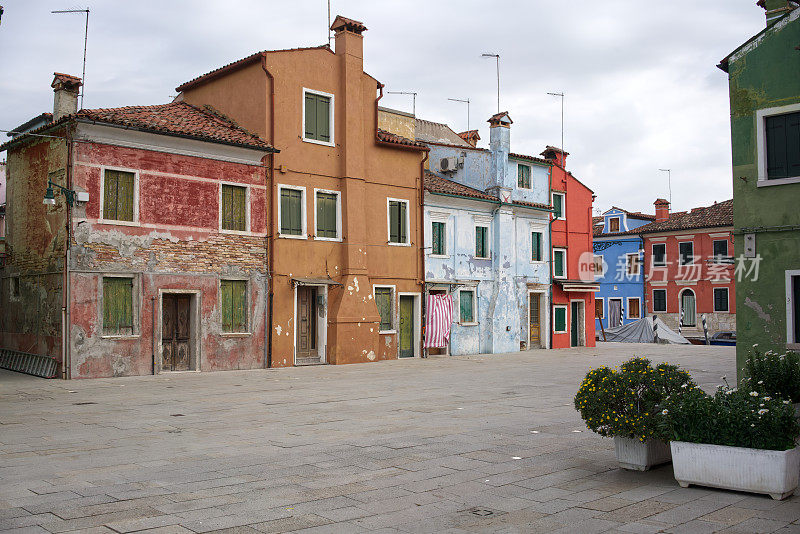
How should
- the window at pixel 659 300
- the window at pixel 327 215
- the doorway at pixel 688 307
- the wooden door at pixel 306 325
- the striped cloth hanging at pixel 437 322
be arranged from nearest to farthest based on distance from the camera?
the wooden door at pixel 306 325 → the window at pixel 327 215 → the striped cloth hanging at pixel 437 322 → the doorway at pixel 688 307 → the window at pixel 659 300

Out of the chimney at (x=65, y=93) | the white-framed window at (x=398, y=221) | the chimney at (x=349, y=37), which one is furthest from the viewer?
the white-framed window at (x=398, y=221)

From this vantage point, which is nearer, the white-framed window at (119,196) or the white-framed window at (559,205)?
the white-framed window at (119,196)

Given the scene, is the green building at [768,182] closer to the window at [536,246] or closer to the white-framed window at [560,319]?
the window at [536,246]

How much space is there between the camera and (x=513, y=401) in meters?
13.3

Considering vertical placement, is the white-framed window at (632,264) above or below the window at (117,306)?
above

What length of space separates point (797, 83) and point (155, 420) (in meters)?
12.9

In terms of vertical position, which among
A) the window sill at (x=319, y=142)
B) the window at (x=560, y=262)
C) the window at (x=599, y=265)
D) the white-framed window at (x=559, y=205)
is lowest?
the window at (x=560, y=262)

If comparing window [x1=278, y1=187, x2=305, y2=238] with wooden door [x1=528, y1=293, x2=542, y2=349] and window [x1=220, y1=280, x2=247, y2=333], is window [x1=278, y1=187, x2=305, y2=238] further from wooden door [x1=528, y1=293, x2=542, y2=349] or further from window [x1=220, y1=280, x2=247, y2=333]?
wooden door [x1=528, y1=293, x2=542, y2=349]

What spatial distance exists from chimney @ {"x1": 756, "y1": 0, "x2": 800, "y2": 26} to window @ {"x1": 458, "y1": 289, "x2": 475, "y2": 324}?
15.3 meters

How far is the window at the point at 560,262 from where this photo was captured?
33.0 meters

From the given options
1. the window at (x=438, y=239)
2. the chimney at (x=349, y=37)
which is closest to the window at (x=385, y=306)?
the window at (x=438, y=239)

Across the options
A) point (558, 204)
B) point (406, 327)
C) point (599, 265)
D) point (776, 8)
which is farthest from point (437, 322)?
point (599, 265)

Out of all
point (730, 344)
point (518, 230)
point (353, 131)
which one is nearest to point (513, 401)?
point (353, 131)

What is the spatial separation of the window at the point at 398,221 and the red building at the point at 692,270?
84.1ft
